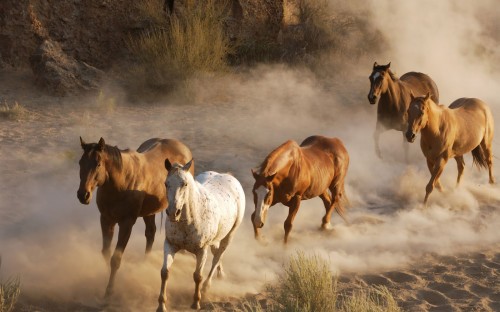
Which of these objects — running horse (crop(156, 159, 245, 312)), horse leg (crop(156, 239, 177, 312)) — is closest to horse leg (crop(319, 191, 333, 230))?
running horse (crop(156, 159, 245, 312))

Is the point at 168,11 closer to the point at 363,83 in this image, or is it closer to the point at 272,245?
the point at 363,83

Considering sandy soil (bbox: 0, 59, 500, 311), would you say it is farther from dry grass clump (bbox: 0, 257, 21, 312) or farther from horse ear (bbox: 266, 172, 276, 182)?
horse ear (bbox: 266, 172, 276, 182)

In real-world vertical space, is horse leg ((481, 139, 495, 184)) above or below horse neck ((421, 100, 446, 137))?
below

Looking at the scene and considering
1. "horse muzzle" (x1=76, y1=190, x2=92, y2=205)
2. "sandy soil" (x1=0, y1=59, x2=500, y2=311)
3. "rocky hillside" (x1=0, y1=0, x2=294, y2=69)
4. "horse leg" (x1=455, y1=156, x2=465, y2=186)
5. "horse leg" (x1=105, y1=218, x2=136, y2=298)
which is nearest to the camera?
"horse muzzle" (x1=76, y1=190, x2=92, y2=205)

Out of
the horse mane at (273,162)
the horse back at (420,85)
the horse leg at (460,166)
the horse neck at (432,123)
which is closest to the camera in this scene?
the horse mane at (273,162)

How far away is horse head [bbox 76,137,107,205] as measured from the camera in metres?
6.57

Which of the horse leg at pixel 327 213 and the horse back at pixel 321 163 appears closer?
the horse back at pixel 321 163

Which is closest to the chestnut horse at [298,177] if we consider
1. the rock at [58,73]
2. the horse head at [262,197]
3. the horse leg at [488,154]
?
the horse head at [262,197]

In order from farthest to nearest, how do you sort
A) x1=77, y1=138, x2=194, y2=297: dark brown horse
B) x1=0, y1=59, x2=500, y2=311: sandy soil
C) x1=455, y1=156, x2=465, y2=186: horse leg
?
1. x1=455, y1=156, x2=465, y2=186: horse leg
2. x1=0, y1=59, x2=500, y2=311: sandy soil
3. x1=77, y1=138, x2=194, y2=297: dark brown horse

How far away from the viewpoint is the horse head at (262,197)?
753cm

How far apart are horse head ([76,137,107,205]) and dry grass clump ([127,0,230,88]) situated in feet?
23.9

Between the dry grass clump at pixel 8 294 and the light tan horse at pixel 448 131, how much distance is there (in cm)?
541

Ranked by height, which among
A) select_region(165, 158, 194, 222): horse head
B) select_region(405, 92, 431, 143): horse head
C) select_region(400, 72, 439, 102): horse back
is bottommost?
select_region(400, 72, 439, 102): horse back

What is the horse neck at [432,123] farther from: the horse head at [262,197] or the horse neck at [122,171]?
the horse neck at [122,171]
